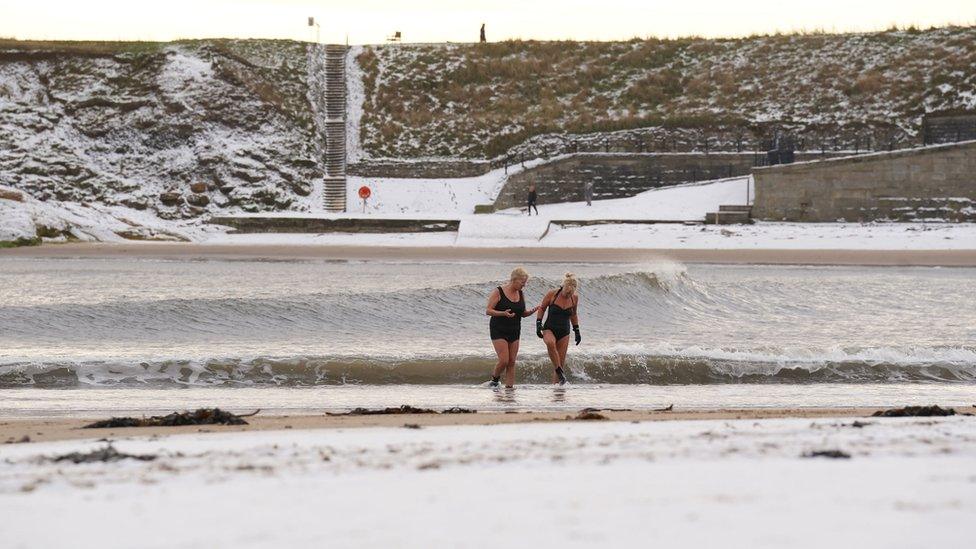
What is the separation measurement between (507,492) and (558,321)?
7115 millimetres

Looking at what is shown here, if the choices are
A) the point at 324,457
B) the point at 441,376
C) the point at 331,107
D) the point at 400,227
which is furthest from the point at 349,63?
the point at 324,457

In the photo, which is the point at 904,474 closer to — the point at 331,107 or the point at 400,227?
the point at 400,227

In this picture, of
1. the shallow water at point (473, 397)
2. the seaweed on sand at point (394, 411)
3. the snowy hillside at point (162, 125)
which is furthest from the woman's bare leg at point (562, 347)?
the snowy hillside at point (162, 125)

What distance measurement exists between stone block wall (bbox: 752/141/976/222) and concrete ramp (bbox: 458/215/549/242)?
5988 millimetres

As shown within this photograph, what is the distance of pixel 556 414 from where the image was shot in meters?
9.38

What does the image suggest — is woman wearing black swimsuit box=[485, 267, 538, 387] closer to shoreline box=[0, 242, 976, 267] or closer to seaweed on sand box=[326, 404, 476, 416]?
seaweed on sand box=[326, 404, 476, 416]

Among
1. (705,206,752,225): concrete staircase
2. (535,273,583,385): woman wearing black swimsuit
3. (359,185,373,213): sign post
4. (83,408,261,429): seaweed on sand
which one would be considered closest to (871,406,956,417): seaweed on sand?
(535,273,583,385): woman wearing black swimsuit

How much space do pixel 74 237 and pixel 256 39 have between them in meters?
17.9

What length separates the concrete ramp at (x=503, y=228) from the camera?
33.2 m

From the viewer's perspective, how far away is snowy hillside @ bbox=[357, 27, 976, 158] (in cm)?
4100

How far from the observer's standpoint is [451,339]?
1655 cm

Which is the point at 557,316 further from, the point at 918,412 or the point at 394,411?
the point at 918,412

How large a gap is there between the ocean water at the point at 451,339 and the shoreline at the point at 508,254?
6.81ft

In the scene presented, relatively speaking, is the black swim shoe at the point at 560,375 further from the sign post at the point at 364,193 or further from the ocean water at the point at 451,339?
the sign post at the point at 364,193
